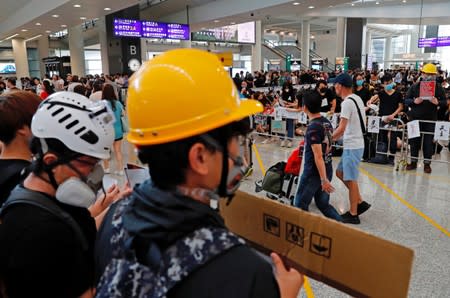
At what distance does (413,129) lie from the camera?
639 cm

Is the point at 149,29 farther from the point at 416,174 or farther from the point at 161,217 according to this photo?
the point at 161,217

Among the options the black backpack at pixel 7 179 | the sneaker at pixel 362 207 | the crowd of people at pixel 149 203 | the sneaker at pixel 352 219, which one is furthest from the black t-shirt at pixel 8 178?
the sneaker at pixel 362 207

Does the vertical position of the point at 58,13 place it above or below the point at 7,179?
above

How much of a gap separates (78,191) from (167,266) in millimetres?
690

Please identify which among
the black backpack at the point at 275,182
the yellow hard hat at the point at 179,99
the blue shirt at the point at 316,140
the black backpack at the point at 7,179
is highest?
the yellow hard hat at the point at 179,99

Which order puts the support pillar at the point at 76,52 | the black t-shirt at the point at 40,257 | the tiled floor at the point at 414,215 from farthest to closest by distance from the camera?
the support pillar at the point at 76,52 < the tiled floor at the point at 414,215 < the black t-shirt at the point at 40,257

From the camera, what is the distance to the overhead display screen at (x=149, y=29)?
15.9 meters

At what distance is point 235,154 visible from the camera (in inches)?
36.3

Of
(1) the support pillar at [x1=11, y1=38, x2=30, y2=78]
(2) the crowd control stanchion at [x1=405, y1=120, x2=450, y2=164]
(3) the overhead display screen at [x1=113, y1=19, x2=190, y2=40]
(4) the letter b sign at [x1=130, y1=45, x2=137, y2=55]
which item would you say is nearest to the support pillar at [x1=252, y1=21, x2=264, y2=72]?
(3) the overhead display screen at [x1=113, y1=19, x2=190, y2=40]

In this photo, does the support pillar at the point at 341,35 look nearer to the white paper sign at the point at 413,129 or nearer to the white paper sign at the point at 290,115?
the white paper sign at the point at 290,115

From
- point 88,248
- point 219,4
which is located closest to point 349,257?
point 88,248

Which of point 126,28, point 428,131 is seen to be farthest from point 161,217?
point 126,28

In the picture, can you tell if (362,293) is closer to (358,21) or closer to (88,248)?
(88,248)

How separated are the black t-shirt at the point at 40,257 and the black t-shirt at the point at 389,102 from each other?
7.33 metres
